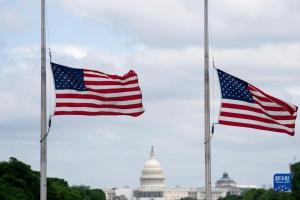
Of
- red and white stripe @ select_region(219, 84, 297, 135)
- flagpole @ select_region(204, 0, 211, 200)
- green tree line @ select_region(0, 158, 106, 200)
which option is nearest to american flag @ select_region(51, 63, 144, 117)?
flagpole @ select_region(204, 0, 211, 200)

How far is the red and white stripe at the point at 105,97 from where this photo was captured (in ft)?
168

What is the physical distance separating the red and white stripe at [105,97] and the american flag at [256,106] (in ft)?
11.7

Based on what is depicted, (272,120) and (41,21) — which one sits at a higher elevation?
(41,21)

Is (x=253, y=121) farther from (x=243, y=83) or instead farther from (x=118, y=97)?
(x=118, y=97)

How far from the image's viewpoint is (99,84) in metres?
51.8

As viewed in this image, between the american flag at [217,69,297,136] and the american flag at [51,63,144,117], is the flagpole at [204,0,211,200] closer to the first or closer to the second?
the american flag at [217,69,297,136]

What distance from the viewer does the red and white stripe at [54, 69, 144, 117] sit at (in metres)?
51.3

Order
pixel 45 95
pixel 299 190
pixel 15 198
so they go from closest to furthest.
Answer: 1. pixel 45 95
2. pixel 15 198
3. pixel 299 190

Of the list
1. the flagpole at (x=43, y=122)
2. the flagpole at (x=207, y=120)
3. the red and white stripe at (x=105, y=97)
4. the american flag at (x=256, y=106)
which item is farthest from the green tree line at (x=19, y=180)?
the flagpole at (x=43, y=122)

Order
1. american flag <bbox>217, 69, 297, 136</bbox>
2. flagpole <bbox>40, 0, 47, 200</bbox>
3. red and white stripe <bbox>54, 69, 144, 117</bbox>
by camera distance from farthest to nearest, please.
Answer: american flag <bbox>217, 69, 297, 136</bbox> → red and white stripe <bbox>54, 69, 144, 117</bbox> → flagpole <bbox>40, 0, 47, 200</bbox>

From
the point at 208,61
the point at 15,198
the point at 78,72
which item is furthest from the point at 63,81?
the point at 15,198

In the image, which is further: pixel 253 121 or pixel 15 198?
pixel 15 198

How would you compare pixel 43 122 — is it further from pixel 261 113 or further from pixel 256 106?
pixel 261 113

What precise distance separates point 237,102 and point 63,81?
685cm
